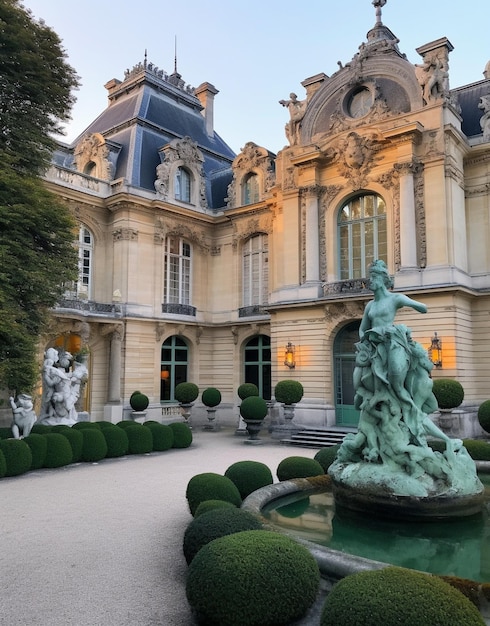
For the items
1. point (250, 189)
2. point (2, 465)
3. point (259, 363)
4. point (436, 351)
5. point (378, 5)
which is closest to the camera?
point (2, 465)

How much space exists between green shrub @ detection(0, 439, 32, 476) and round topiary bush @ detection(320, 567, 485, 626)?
926 centimetres

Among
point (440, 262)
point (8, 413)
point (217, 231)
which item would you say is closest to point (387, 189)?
point (440, 262)

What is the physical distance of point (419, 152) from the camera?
17453 mm

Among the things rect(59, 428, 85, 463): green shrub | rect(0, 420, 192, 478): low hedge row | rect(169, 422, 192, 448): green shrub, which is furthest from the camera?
rect(169, 422, 192, 448): green shrub

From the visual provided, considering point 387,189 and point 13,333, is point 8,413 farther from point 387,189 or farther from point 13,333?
point 387,189

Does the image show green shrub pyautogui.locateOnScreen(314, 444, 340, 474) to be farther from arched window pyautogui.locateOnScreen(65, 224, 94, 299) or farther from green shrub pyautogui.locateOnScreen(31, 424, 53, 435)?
arched window pyautogui.locateOnScreen(65, 224, 94, 299)

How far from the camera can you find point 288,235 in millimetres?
20047

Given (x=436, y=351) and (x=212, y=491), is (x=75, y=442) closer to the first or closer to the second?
(x=212, y=491)

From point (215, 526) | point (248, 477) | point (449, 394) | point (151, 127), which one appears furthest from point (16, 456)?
point (151, 127)

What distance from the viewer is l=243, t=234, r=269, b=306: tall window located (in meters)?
23.1

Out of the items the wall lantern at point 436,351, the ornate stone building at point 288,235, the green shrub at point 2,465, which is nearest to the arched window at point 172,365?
the ornate stone building at point 288,235

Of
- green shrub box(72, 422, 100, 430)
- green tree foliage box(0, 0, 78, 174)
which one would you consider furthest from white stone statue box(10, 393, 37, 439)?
green tree foliage box(0, 0, 78, 174)

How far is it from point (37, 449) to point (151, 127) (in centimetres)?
1645

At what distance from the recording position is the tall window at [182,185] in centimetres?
2342
